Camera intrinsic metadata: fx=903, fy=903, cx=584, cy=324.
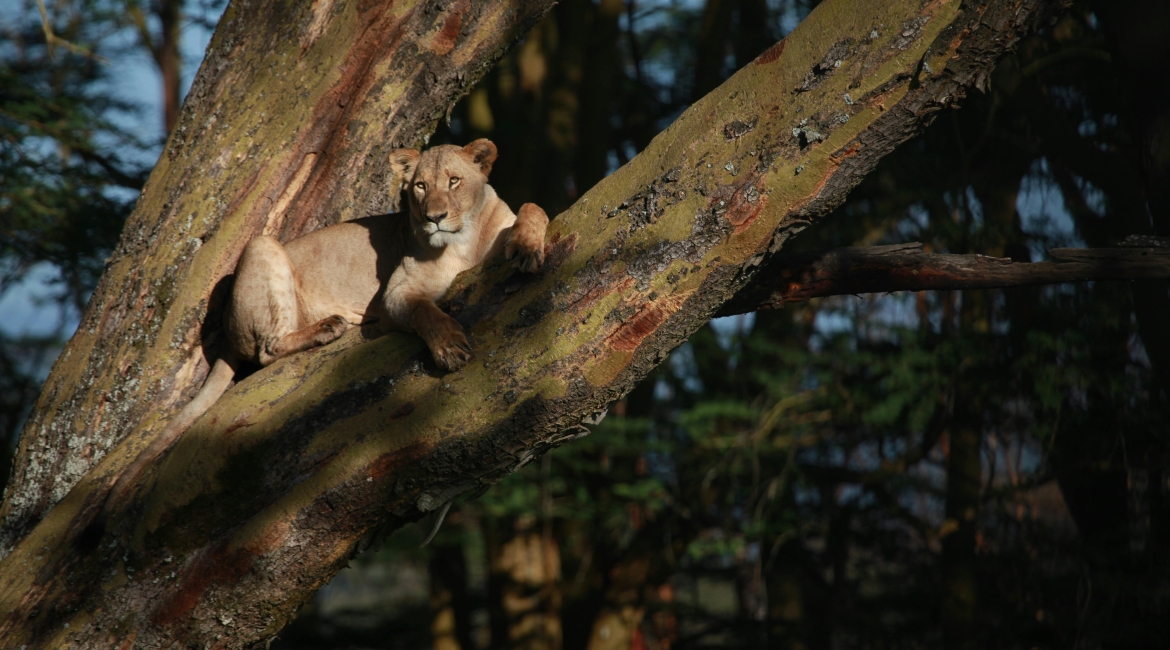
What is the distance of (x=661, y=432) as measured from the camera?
31.0 feet

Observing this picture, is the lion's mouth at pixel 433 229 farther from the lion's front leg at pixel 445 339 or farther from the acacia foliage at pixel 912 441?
the acacia foliage at pixel 912 441

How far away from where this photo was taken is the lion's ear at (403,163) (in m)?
3.98

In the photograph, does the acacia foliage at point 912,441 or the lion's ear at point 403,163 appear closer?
the lion's ear at point 403,163

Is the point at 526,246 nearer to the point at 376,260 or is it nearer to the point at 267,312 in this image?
the point at 267,312

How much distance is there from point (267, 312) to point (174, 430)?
2.18 ft

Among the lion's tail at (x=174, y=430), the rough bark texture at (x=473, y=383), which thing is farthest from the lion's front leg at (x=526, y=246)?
the lion's tail at (x=174, y=430)

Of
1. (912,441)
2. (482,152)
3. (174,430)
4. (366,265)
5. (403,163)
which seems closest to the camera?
(174,430)

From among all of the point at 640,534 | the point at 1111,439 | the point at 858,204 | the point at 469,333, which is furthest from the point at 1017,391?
the point at 469,333

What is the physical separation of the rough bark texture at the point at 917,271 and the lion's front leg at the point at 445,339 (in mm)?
978

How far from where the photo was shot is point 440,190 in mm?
3965

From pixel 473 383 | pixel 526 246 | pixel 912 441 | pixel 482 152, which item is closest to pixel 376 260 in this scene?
pixel 482 152

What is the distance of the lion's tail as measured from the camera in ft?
10.4

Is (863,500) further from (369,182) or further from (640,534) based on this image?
(369,182)

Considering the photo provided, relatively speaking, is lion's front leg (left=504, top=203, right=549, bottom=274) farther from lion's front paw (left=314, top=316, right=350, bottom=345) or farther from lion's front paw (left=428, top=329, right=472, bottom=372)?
lion's front paw (left=314, top=316, right=350, bottom=345)
